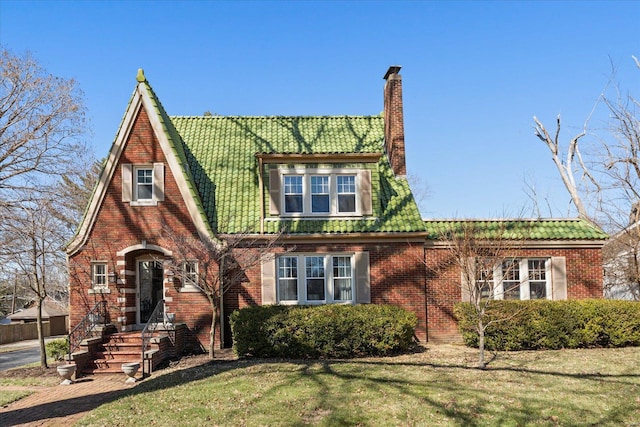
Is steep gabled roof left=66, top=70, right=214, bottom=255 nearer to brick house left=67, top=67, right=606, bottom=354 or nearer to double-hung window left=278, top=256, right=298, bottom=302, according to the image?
brick house left=67, top=67, right=606, bottom=354

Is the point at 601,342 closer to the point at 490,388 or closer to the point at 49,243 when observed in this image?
the point at 490,388

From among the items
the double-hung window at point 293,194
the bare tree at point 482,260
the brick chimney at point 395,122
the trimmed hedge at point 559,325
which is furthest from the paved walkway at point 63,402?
the brick chimney at point 395,122

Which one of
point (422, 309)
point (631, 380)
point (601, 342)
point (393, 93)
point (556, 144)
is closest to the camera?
point (631, 380)

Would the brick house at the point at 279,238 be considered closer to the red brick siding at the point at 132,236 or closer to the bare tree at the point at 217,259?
the red brick siding at the point at 132,236

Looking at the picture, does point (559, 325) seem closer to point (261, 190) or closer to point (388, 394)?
point (388, 394)

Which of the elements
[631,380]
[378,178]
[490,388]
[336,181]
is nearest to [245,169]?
[336,181]

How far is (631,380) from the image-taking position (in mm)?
11258

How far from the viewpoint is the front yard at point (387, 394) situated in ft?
29.7

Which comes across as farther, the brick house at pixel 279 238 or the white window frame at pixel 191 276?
the brick house at pixel 279 238

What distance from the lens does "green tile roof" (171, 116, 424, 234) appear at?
1753 cm

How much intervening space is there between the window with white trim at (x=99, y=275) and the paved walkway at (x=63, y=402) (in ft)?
11.3

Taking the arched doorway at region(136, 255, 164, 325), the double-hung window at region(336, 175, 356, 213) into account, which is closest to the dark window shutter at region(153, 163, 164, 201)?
the arched doorway at region(136, 255, 164, 325)

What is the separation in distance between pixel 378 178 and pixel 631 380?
9.88 metres

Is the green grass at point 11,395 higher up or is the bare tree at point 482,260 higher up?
the bare tree at point 482,260
